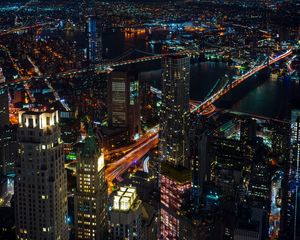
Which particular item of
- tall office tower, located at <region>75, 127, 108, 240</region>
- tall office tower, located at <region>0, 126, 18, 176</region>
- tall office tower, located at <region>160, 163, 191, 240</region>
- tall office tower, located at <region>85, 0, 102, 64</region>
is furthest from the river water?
tall office tower, located at <region>0, 126, 18, 176</region>

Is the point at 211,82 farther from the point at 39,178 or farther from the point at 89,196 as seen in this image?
the point at 39,178

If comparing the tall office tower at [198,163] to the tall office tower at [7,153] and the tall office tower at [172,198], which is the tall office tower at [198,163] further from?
the tall office tower at [7,153]

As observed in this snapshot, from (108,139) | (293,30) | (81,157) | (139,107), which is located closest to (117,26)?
(139,107)

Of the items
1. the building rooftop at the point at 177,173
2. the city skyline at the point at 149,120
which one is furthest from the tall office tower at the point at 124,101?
the building rooftop at the point at 177,173

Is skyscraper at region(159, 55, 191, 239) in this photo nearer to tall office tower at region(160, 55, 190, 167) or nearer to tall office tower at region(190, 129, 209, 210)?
tall office tower at region(160, 55, 190, 167)

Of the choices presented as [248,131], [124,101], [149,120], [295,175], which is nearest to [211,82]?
[149,120]

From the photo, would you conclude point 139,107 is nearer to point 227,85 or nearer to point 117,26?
point 227,85
